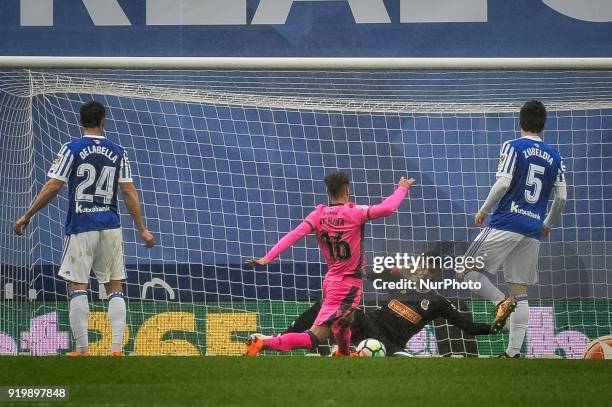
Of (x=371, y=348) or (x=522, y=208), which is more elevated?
(x=522, y=208)

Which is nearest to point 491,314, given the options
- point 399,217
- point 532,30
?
point 399,217

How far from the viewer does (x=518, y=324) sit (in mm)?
7395

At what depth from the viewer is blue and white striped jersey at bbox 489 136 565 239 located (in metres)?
7.17

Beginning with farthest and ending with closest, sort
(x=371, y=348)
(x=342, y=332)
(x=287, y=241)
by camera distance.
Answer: (x=371, y=348) → (x=342, y=332) → (x=287, y=241)

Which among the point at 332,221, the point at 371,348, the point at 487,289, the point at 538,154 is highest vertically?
the point at 538,154

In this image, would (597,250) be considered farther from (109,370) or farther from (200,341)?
(109,370)

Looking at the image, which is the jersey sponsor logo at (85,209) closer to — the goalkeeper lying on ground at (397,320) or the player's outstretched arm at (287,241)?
the player's outstretched arm at (287,241)

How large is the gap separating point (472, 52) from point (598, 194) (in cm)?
183

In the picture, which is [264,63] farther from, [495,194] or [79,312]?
[79,312]

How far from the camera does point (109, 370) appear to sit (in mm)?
6035

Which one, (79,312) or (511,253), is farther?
(511,253)

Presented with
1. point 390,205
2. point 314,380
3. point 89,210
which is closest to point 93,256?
point 89,210

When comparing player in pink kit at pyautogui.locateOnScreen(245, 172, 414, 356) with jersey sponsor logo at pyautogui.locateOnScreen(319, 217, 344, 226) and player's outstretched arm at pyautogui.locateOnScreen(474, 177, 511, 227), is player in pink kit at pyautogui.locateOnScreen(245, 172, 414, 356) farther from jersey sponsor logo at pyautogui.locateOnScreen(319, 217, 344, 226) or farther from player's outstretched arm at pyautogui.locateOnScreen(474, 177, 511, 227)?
player's outstretched arm at pyautogui.locateOnScreen(474, 177, 511, 227)

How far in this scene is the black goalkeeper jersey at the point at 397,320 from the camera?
8852 mm
